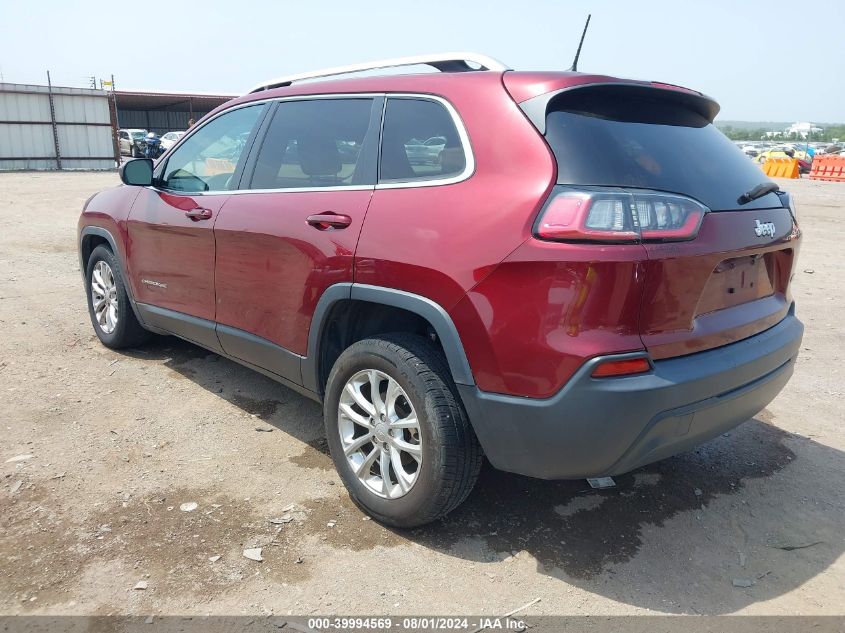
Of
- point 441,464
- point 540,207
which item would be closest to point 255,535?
point 441,464

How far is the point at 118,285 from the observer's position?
475cm

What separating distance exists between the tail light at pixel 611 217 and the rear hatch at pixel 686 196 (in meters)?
0.01

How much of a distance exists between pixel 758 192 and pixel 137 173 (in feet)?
11.6

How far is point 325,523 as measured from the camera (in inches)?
116

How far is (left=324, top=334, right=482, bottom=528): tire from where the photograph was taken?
2594 millimetres

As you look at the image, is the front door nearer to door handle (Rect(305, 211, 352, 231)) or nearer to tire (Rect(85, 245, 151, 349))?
tire (Rect(85, 245, 151, 349))

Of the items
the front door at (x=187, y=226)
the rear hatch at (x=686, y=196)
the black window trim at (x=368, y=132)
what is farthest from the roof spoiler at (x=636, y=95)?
the front door at (x=187, y=226)

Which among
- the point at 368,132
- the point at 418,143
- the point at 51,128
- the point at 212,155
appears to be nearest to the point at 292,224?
the point at 368,132

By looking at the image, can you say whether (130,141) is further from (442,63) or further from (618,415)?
(618,415)

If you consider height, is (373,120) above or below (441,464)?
above

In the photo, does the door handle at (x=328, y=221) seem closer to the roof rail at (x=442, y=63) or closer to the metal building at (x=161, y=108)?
the roof rail at (x=442, y=63)

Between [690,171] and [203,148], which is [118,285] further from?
[690,171]

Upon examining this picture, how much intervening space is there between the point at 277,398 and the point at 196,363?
958 mm

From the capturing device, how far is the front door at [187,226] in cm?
381
